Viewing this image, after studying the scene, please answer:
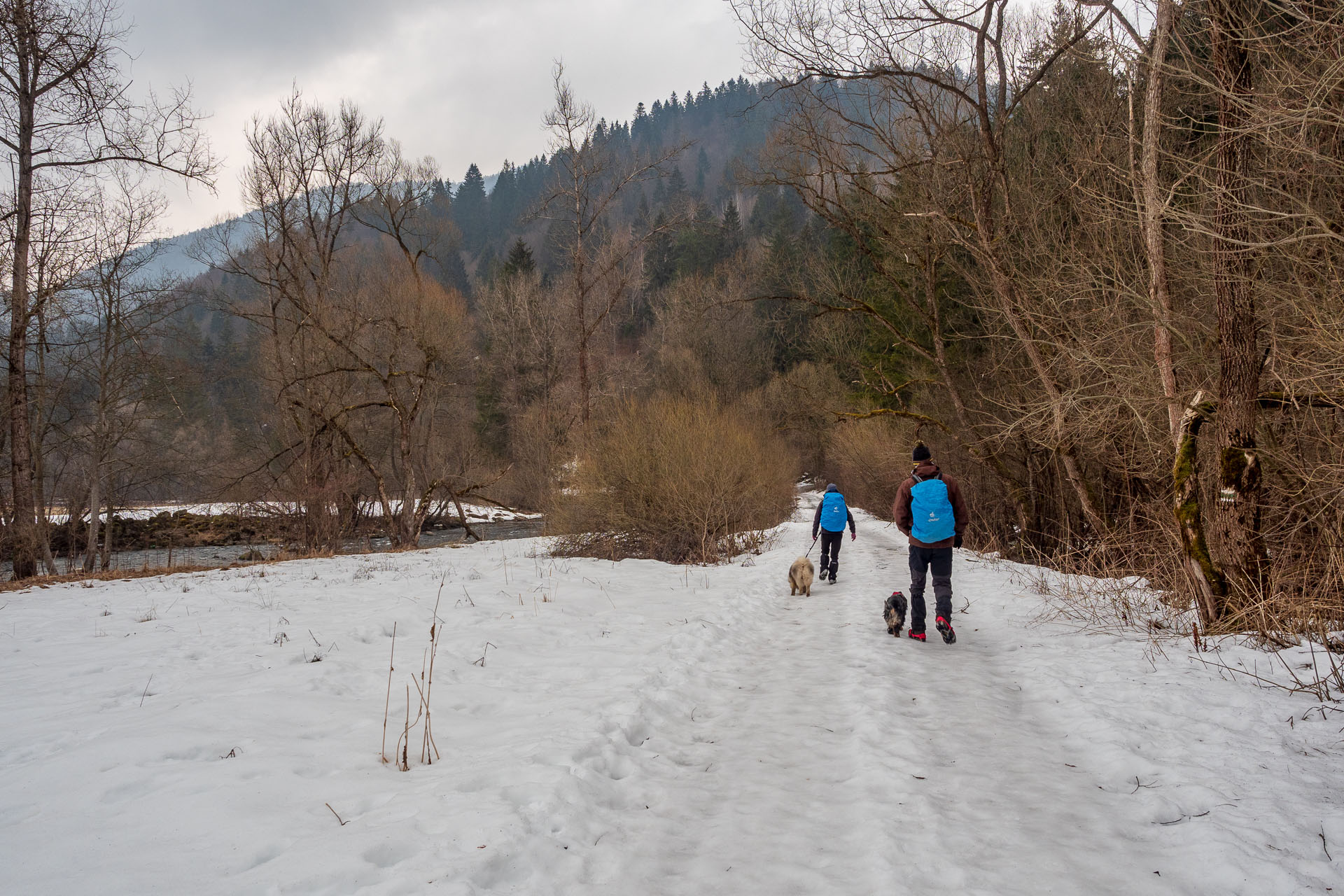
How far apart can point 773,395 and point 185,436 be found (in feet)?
100

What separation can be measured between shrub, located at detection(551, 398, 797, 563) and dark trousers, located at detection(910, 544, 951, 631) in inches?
325

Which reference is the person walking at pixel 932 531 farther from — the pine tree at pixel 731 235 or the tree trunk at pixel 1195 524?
the pine tree at pixel 731 235

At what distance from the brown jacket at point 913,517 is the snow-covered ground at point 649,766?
1159 millimetres

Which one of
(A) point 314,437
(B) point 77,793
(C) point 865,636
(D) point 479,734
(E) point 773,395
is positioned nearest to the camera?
(B) point 77,793

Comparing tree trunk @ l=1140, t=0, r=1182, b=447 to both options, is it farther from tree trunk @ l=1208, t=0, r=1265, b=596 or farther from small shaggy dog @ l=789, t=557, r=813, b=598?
small shaggy dog @ l=789, t=557, r=813, b=598

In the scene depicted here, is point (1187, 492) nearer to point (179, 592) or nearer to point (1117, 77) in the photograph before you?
point (1117, 77)

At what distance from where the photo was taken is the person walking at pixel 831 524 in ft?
38.1

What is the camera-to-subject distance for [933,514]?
725 centimetres

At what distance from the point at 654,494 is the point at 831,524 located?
18.3ft

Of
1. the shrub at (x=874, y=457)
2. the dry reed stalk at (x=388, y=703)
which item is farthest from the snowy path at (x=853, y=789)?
the shrub at (x=874, y=457)

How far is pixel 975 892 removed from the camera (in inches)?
104

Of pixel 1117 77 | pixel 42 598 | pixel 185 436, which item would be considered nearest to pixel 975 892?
pixel 42 598

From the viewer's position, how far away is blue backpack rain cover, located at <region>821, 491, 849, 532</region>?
11.7 meters

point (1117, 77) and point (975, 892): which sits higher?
point (1117, 77)
